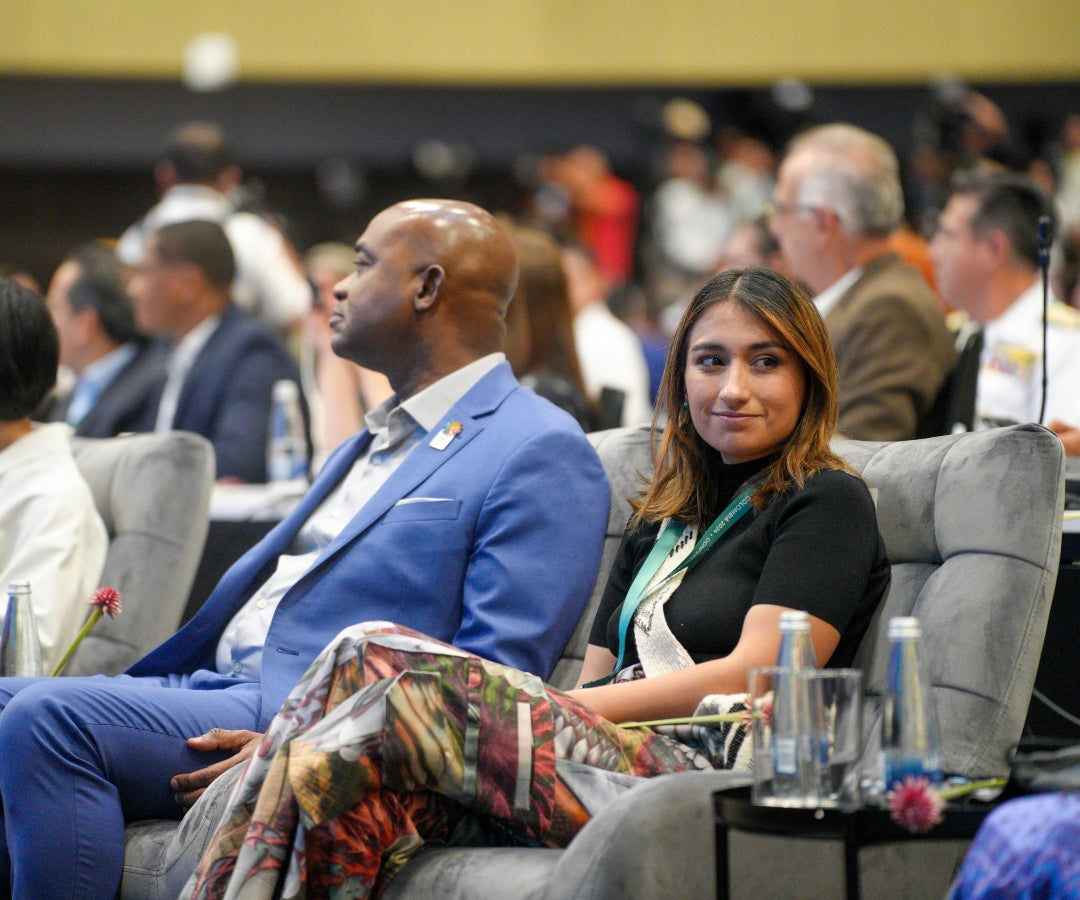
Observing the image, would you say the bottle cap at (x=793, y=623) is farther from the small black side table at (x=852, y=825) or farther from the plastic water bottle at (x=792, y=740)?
the small black side table at (x=852, y=825)

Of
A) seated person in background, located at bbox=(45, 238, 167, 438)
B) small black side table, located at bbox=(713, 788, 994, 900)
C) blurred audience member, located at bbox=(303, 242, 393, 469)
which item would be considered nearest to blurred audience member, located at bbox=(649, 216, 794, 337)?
blurred audience member, located at bbox=(303, 242, 393, 469)

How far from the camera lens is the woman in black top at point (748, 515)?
7.06ft

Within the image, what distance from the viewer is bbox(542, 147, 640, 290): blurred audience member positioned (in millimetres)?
9703

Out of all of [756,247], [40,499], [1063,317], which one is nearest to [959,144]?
[756,247]

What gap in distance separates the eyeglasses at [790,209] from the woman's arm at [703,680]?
201cm

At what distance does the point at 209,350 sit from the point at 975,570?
11.2ft

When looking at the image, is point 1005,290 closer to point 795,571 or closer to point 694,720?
point 795,571

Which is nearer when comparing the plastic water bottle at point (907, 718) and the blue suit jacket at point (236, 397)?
the plastic water bottle at point (907, 718)

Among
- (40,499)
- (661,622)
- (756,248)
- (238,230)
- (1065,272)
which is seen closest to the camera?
(661,622)

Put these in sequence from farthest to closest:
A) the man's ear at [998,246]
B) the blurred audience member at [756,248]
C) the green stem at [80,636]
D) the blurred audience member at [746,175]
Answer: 1. the blurred audience member at [746,175]
2. the blurred audience member at [756,248]
3. the man's ear at [998,246]
4. the green stem at [80,636]

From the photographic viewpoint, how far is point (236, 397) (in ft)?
16.6

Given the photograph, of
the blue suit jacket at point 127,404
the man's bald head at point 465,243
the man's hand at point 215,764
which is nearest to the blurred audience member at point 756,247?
the blue suit jacket at point 127,404

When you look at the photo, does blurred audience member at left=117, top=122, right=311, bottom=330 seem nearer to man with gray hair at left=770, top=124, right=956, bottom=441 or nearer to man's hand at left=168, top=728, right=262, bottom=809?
man with gray hair at left=770, top=124, right=956, bottom=441

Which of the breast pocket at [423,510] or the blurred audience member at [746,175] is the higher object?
the blurred audience member at [746,175]
